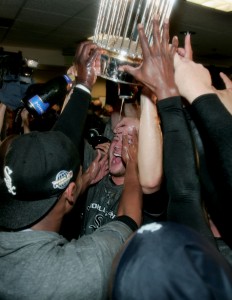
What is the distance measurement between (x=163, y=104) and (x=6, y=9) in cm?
388

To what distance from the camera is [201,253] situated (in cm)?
56

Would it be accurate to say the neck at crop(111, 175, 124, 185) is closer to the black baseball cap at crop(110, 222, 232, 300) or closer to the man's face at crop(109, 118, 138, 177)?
the man's face at crop(109, 118, 138, 177)

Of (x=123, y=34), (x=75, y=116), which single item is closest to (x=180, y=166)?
(x=123, y=34)

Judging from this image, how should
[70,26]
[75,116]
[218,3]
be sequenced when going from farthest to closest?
[70,26] < [218,3] < [75,116]

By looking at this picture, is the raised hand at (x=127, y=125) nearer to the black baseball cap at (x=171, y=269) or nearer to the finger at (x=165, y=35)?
the finger at (x=165, y=35)

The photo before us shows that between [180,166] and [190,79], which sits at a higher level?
[190,79]

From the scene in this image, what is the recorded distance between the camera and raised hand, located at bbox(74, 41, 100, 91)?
1.11 meters

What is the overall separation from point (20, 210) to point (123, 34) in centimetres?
67

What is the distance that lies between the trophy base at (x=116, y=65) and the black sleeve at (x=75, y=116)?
486 mm

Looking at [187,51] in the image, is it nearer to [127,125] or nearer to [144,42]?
[144,42]

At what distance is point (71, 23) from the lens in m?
4.61

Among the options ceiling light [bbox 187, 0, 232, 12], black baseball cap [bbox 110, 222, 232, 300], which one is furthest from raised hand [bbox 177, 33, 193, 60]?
ceiling light [bbox 187, 0, 232, 12]

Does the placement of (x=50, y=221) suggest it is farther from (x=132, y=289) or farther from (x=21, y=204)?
(x=132, y=289)

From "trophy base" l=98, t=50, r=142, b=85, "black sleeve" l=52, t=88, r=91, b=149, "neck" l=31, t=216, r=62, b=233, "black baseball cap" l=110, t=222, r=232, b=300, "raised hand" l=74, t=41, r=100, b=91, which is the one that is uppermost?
"trophy base" l=98, t=50, r=142, b=85
